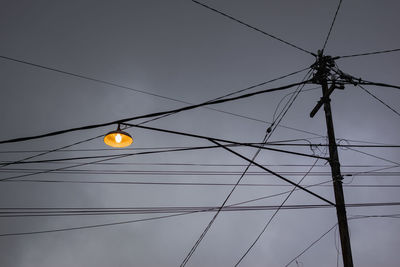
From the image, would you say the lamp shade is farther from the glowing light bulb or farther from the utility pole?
the utility pole

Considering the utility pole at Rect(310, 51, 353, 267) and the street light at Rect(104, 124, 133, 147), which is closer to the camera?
the utility pole at Rect(310, 51, 353, 267)

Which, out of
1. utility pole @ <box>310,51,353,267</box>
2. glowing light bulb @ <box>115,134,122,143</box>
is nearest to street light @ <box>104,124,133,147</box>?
glowing light bulb @ <box>115,134,122,143</box>

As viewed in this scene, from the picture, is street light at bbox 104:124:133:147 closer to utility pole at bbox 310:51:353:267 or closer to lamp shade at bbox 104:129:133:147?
lamp shade at bbox 104:129:133:147

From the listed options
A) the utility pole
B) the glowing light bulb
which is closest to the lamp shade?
the glowing light bulb

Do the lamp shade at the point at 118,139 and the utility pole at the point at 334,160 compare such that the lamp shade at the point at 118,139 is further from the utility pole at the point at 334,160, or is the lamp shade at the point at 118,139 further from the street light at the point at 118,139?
the utility pole at the point at 334,160

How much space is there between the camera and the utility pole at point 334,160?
19.4ft

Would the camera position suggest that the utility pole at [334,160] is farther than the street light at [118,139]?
No

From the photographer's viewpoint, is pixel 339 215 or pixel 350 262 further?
pixel 339 215

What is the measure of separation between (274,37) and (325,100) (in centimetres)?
214

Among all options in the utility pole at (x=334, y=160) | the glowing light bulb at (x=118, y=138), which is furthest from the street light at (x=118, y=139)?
the utility pole at (x=334, y=160)

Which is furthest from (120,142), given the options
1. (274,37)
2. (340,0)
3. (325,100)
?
(340,0)

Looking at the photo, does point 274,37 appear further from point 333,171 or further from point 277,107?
point 333,171

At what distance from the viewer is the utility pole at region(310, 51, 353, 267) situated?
19.4ft

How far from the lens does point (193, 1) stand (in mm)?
6742
